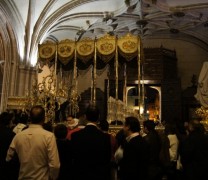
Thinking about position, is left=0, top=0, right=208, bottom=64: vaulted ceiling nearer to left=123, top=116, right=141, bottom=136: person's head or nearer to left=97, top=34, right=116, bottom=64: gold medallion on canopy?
left=97, top=34, right=116, bottom=64: gold medallion on canopy

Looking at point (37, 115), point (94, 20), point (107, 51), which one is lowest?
point (37, 115)

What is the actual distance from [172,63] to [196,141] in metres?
12.2

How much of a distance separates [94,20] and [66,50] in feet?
22.5

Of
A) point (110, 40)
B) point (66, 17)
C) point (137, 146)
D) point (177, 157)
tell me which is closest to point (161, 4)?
point (66, 17)

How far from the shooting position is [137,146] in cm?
355

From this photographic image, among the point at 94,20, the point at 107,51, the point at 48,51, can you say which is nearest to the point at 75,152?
the point at 107,51

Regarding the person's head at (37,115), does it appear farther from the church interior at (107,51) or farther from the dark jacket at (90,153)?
the church interior at (107,51)

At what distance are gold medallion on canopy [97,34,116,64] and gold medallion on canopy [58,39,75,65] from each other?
0.99m

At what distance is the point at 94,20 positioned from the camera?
52.6 ft

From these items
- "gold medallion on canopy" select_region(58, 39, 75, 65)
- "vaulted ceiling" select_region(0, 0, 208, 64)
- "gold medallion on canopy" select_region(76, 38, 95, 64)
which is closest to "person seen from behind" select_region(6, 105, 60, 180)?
"gold medallion on canopy" select_region(76, 38, 95, 64)

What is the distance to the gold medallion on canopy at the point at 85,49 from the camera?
376 inches

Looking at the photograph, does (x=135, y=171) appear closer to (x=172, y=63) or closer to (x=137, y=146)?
(x=137, y=146)

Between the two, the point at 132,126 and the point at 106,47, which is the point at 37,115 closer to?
the point at 132,126

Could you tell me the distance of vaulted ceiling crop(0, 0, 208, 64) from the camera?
1300 cm
